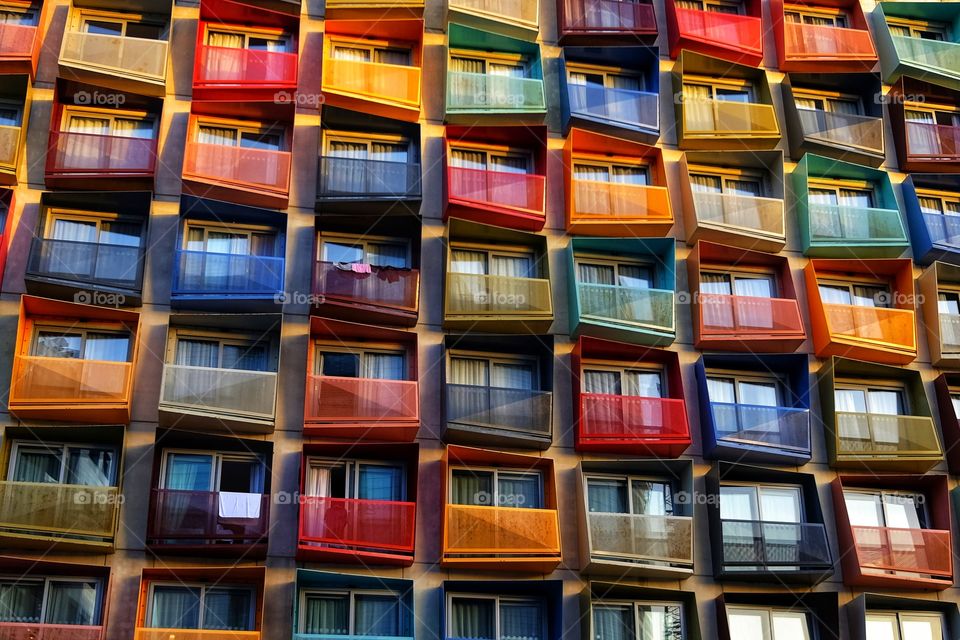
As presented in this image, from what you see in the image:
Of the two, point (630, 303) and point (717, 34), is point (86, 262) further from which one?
point (717, 34)

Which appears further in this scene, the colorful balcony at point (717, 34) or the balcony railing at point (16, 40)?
the colorful balcony at point (717, 34)

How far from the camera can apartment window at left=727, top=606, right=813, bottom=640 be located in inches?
1247

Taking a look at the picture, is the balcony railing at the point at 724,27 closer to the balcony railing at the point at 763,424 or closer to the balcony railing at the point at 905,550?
the balcony railing at the point at 763,424

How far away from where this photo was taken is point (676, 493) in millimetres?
32594

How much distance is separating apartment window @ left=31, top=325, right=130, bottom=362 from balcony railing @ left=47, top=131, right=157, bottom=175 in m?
4.36

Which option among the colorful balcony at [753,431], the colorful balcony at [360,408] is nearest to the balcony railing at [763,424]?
the colorful balcony at [753,431]

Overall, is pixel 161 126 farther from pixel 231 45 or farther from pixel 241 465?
pixel 241 465

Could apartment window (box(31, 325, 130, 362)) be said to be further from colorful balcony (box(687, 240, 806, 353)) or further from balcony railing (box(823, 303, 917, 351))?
balcony railing (box(823, 303, 917, 351))

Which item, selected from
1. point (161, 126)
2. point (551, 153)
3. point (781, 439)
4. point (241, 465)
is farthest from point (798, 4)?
point (241, 465)

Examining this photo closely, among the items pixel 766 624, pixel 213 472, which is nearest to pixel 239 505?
pixel 213 472

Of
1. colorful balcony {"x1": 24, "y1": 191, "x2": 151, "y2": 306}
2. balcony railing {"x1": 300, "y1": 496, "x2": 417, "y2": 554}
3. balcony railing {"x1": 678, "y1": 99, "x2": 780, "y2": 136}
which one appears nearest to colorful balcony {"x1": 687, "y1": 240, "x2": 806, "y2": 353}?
balcony railing {"x1": 678, "y1": 99, "x2": 780, "y2": 136}

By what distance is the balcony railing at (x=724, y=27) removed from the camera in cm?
3878

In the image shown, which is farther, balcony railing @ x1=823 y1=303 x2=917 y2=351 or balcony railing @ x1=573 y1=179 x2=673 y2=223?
balcony railing @ x1=573 y1=179 x2=673 y2=223

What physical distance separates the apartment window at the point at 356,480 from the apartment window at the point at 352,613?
2.49m
